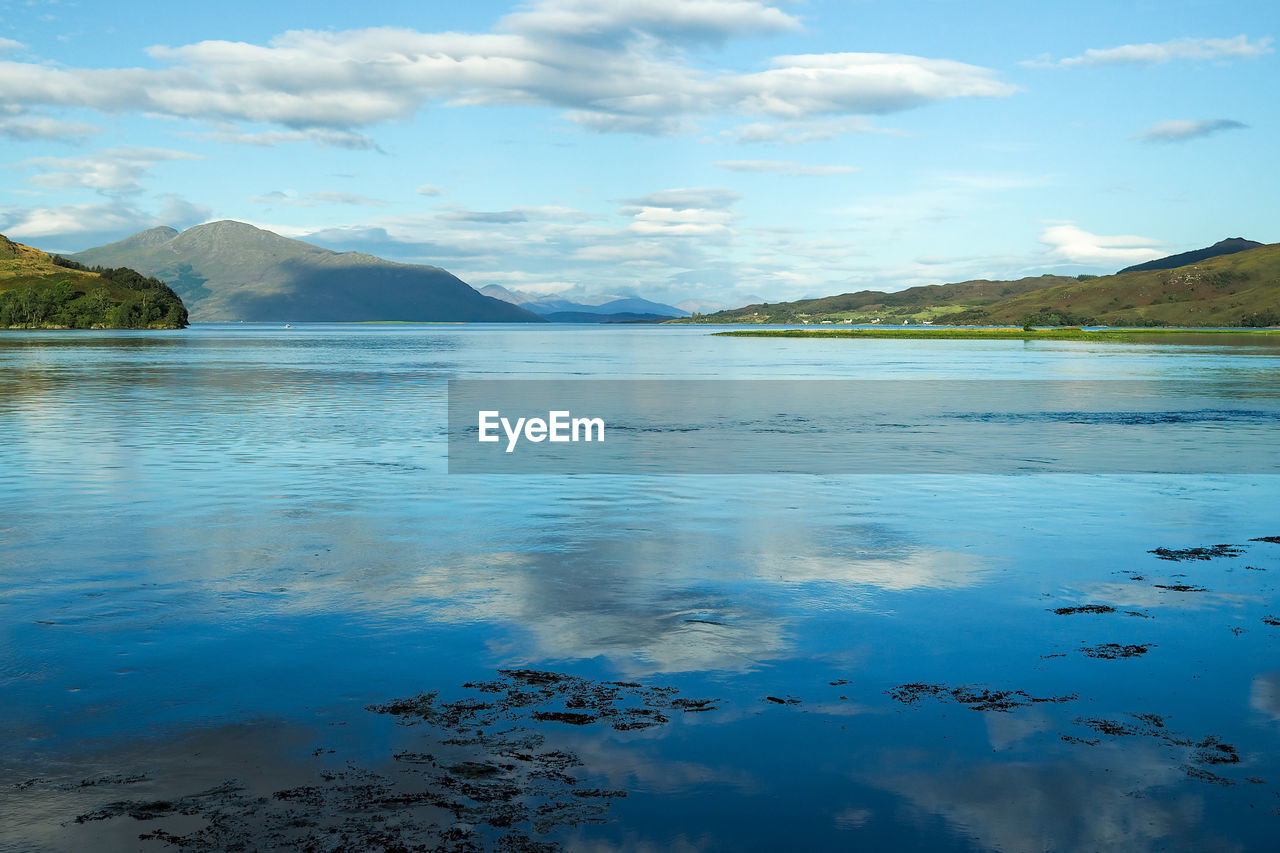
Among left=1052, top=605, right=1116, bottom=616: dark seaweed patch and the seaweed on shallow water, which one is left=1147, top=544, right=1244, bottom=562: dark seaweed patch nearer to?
left=1052, top=605, right=1116, bottom=616: dark seaweed patch

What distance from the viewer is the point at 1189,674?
44.0 feet

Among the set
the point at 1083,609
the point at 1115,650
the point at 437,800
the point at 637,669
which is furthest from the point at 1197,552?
the point at 437,800

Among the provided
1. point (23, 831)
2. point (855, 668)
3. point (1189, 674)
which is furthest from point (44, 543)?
point (1189, 674)

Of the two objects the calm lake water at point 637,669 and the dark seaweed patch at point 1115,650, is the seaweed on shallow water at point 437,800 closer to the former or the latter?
the calm lake water at point 637,669

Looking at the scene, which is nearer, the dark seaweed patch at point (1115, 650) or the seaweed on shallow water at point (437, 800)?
the seaweed on shallow water at point (437, 800)

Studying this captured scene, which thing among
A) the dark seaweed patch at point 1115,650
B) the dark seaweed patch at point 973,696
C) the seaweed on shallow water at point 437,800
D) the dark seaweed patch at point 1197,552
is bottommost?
the dark seaweed patch at point 1197,552

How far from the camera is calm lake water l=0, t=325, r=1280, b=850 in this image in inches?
372

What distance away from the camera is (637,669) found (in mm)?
13414

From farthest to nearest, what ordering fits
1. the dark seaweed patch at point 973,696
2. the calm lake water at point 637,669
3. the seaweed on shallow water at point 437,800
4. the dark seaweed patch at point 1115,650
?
the dark seaweed patch at point 1115,650 < the dark seaweed patch at point 973,696 < the calm lake water at point 637,669 < the seaweed on shallow water at point 437,800

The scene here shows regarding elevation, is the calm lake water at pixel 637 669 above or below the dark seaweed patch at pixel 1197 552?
above

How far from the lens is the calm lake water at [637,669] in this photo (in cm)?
945

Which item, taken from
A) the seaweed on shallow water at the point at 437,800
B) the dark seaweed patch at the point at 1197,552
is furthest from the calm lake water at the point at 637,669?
the dark seaweed patch at the point at 1197,552

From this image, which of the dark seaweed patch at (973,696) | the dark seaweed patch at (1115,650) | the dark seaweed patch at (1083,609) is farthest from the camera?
the dark seaweed patch at (1083,609)

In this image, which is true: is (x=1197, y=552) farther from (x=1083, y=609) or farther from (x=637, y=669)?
(x=637, y=669)
